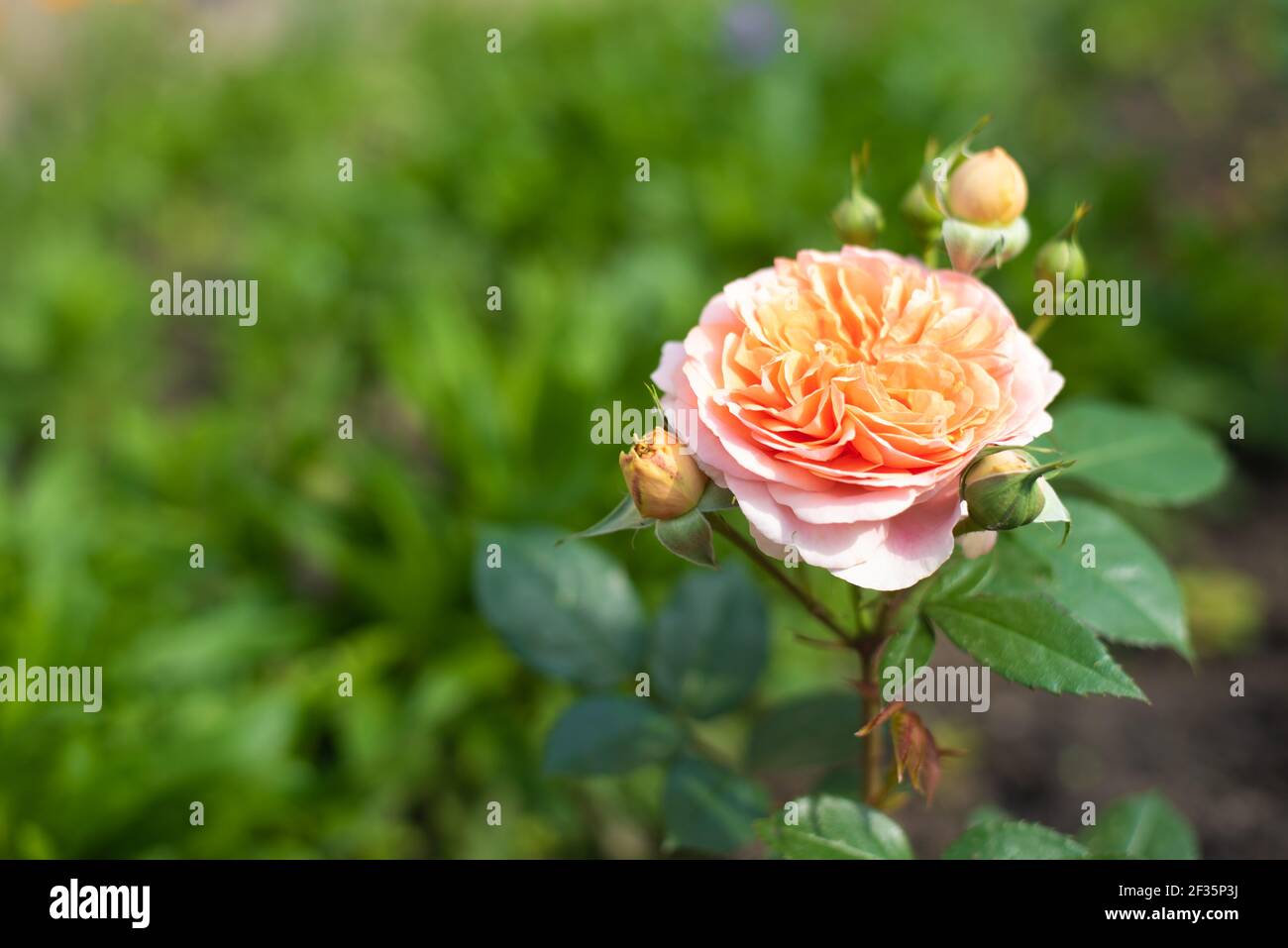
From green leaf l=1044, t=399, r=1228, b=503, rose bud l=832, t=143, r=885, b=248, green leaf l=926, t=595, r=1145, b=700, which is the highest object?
rose bud l=832, t=143, r=885, b=248

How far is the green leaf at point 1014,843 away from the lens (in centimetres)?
76

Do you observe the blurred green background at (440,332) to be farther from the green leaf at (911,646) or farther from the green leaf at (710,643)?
the green leaf at (911,646)

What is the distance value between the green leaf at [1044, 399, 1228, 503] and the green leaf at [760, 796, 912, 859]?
333 mm

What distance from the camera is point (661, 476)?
645 millimetres

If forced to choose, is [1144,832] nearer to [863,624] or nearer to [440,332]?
[863,624]

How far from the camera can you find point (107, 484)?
2.07 meters

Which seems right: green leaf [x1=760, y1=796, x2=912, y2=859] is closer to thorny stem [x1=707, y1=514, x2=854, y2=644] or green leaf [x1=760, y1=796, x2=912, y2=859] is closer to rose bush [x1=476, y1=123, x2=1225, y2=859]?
rose bush [x1=476, y1=123, x2=1225, y2=859]

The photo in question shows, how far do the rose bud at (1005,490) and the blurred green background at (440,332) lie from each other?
3.81ft

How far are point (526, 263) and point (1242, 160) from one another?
7.22ft

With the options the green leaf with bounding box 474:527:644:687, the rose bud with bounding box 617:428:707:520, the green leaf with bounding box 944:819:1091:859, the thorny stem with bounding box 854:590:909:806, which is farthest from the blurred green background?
the rose bud with bounding box 617:428:707:520

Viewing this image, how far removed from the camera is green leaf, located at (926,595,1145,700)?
658mm

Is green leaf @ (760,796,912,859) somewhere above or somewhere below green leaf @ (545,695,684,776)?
below

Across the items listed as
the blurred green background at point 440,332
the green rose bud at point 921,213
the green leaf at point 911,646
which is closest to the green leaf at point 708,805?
the green leaf at point 911,646
